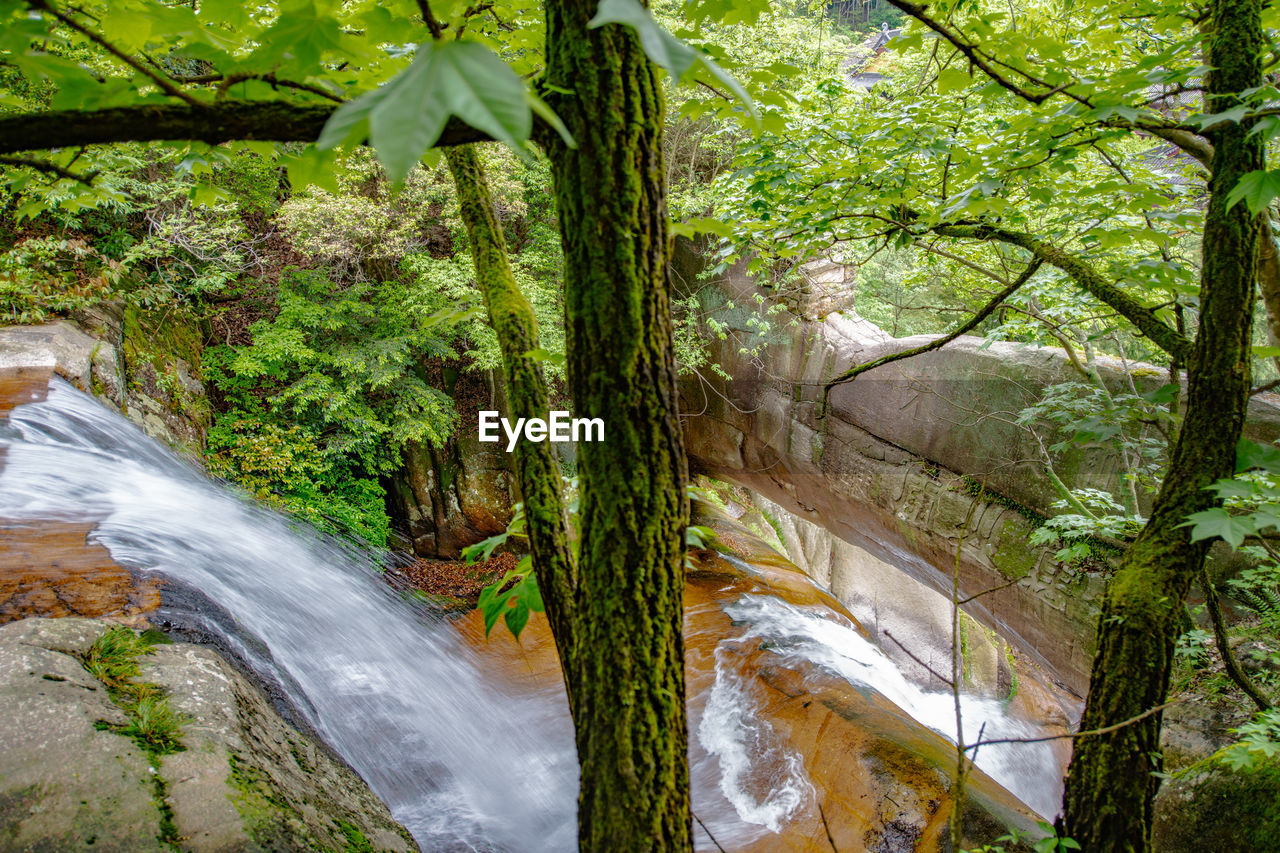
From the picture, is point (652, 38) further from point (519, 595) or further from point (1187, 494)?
point (1187, 494)

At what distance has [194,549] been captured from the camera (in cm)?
410

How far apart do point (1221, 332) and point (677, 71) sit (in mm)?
1733

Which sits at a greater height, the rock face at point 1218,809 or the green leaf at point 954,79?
the green leaf at point 954,79

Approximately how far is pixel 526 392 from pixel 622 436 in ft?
1.70

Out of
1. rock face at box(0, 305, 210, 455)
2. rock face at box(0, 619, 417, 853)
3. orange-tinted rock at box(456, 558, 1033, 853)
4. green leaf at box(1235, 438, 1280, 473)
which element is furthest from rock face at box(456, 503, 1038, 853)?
rock face at box(0, 305, 210, 455)

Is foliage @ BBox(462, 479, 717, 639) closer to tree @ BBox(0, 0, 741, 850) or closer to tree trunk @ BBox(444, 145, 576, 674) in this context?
tree trunk @ BBox(444, 145, 576, 674)

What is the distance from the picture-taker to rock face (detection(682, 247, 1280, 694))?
16.3 feet

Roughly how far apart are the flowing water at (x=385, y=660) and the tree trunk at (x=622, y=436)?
9.70 feet

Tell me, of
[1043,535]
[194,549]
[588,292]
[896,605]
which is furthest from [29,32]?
[896,605]

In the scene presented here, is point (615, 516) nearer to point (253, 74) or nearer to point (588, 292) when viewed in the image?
point (588, 292)

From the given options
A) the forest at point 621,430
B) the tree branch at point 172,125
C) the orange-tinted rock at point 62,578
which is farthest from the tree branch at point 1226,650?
the orange-tinted rock at point 62,578

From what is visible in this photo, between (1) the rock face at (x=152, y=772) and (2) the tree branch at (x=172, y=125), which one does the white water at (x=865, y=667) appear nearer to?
(1) the rock face at (x=152, y=772)

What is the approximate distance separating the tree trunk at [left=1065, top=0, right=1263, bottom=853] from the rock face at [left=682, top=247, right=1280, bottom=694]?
5.63 feet

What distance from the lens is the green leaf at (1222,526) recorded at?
123cm
